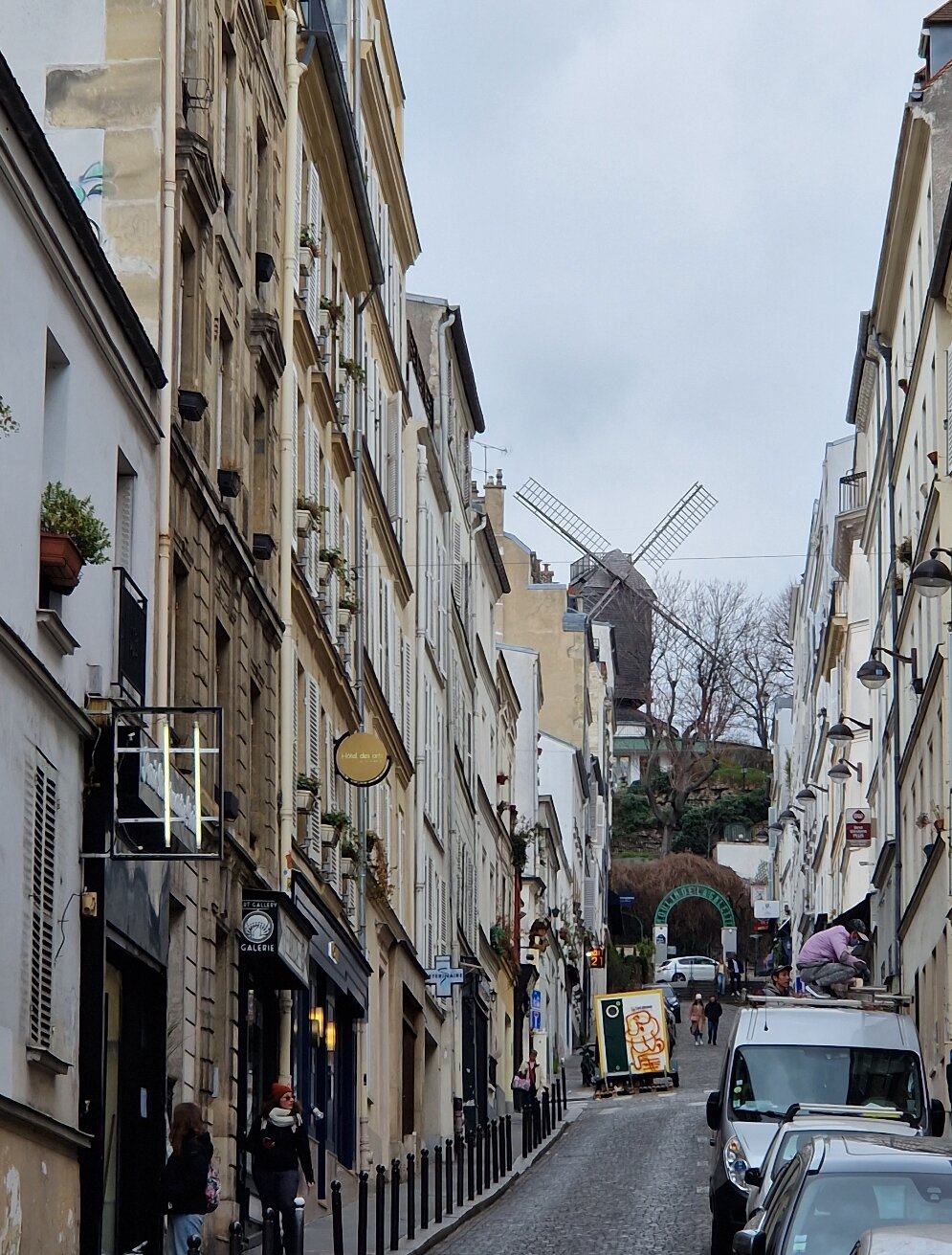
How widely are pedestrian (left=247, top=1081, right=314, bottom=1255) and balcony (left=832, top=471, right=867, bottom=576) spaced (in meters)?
37.3

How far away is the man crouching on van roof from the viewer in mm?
27984

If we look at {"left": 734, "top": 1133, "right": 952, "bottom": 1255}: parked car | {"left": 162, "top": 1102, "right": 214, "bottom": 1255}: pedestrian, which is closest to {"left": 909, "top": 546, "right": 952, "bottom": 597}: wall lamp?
{"left": 162, "top": 1102, "right": 214, "bottom": 1255}: pedestrian

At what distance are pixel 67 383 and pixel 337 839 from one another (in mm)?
13973

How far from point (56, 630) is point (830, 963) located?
16.7m

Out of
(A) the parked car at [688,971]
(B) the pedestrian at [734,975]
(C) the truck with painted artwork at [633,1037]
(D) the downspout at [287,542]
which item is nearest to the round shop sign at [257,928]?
(D) the downspout at [287,542]

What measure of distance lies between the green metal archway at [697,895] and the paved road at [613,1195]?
4581 centimetres

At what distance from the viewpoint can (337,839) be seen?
28812 millimetres

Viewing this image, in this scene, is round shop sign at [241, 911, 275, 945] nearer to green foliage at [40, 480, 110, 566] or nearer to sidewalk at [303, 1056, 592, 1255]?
sidewalk at [303, 1056, 592, 1255]

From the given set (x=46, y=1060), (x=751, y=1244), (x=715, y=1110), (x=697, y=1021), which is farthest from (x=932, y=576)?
(x=697, y=1021)

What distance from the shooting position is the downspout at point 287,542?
24.6 meters

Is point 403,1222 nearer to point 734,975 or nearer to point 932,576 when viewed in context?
point 932,576

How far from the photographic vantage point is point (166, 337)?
18688 mm

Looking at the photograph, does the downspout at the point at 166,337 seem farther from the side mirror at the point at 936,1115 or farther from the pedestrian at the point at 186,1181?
the side mirror at the point at 936,1115

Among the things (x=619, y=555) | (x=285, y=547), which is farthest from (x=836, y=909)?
(x=619, y=555)
